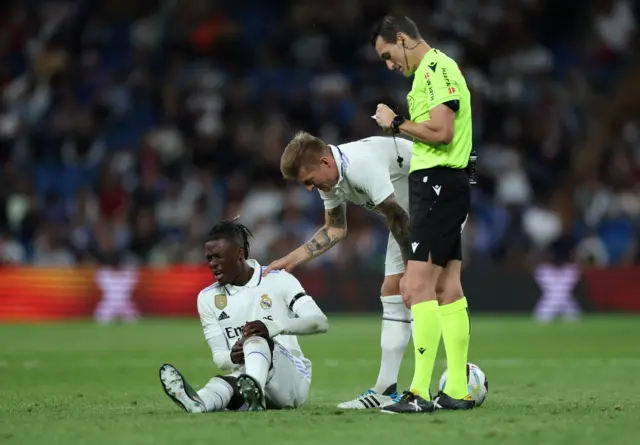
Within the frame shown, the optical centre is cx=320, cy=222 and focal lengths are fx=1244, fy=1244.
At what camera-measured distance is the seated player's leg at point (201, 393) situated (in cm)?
677

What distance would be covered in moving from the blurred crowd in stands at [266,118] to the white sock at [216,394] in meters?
11.7

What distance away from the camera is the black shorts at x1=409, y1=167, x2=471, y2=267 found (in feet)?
23.3

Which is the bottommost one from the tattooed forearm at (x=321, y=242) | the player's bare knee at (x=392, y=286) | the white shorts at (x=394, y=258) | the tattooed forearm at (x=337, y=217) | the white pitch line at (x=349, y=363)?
the white pitch line at (x=349, y=363)

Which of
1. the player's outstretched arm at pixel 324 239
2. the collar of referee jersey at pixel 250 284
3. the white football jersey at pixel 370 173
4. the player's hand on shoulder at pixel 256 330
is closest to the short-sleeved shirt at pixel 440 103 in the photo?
the white football jersey at pixel 370 173

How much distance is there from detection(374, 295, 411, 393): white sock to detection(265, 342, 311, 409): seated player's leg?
0.69 metres

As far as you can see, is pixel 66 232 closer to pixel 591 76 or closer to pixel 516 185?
pixel 516 185

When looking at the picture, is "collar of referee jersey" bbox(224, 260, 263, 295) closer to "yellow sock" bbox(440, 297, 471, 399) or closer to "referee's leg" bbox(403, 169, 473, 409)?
"referee's leg" bbox(403, 169, 473, 409)

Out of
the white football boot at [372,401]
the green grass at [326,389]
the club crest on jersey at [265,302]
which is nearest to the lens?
the green grass at [326,389]

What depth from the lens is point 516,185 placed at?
798 inches

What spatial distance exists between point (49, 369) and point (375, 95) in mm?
10994

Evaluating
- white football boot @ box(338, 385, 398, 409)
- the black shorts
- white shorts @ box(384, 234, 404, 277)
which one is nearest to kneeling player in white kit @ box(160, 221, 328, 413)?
white football boot @ box(338, 385, 398, 409)

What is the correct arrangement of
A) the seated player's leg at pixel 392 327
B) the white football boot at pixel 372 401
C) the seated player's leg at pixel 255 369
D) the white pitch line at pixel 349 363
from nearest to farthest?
the seated player's leg at pixel 255 369 → the white football boot at pixel 372 401 → the seated player's leg at pixel 392 327 → the white pitch line at pixel 349 363

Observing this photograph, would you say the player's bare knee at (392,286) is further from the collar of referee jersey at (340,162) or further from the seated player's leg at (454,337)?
the collar of referee jersey at (340,162)

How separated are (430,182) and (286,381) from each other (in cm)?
143
